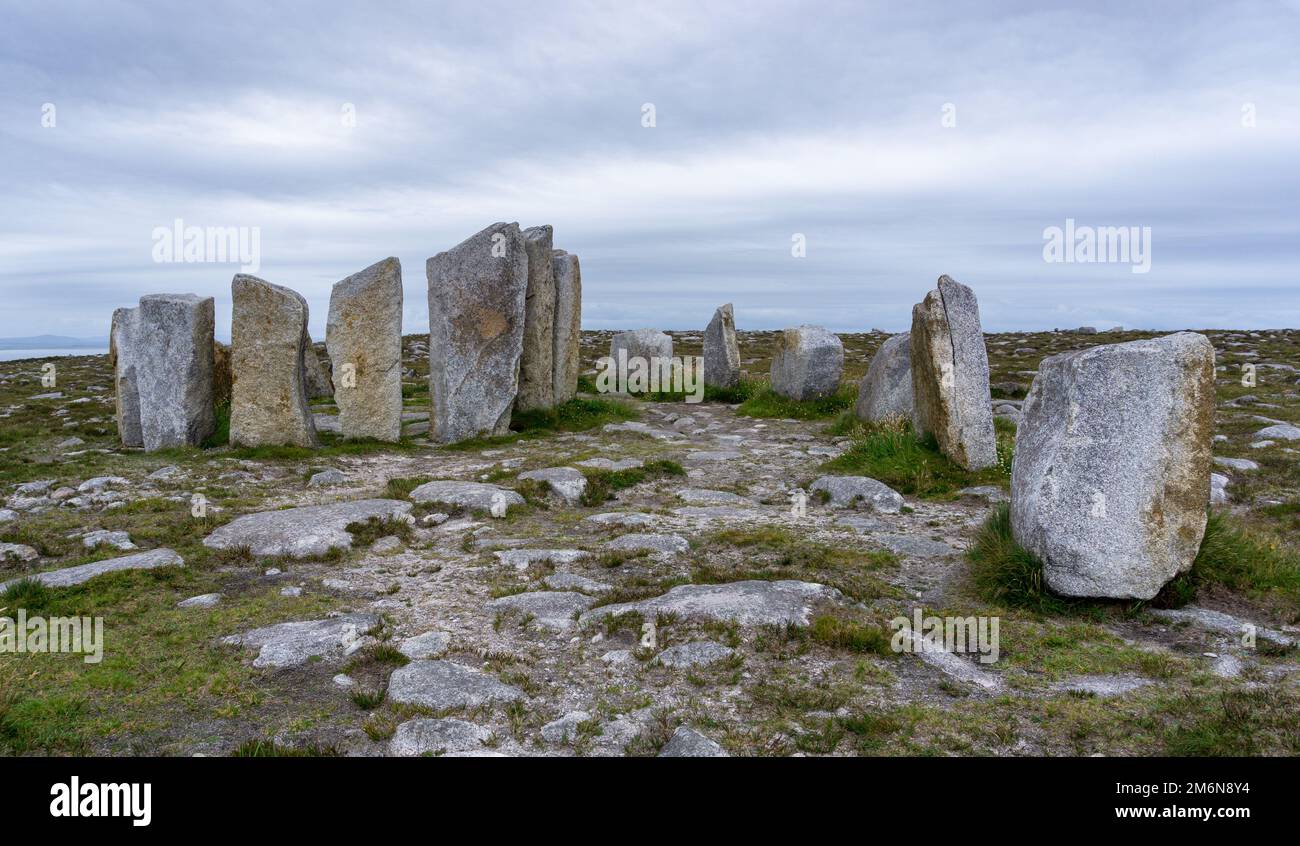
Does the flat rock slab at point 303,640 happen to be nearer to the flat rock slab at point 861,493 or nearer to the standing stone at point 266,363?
the flat rock slab at point 861,493

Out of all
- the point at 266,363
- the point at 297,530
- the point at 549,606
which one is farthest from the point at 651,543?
the point at 266,363

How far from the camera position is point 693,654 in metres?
6.29

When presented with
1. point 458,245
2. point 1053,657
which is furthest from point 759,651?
point 458,245

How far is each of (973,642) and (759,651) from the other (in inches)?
68.8

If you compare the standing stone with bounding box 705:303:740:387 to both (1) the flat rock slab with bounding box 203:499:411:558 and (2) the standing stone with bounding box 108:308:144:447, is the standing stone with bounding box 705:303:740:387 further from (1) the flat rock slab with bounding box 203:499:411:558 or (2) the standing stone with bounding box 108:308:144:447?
(1) the flat rock slab with bounding box 203:499:411:558

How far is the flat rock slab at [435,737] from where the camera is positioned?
16.2 feet

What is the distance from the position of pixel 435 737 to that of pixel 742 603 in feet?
9.76

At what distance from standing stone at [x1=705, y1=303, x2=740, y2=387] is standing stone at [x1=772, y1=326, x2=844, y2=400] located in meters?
3.12

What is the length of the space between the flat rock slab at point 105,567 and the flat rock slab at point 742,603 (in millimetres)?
4656

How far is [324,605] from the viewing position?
7594 mm

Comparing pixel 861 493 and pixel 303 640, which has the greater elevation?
pixel 861 493

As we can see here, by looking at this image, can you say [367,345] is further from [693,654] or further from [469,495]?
[693,654]

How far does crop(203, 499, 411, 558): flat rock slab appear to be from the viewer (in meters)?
9.30
